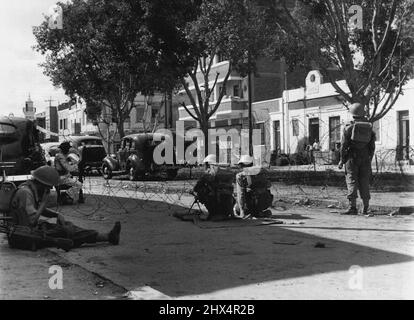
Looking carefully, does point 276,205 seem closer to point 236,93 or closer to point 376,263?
point 376,263

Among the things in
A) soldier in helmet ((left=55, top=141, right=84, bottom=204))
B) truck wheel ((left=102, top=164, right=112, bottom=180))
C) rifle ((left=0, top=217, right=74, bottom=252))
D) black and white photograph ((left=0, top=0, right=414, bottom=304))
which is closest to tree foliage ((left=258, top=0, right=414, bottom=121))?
black and white photograph ((left=0, top=0, right=414, bottom=304))

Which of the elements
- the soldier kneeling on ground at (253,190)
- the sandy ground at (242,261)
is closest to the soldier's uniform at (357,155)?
the sandy ground at (242,261)

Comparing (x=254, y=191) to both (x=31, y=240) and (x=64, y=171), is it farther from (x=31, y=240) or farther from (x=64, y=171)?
(x=64, y=171)

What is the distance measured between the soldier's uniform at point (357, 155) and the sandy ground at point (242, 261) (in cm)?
63

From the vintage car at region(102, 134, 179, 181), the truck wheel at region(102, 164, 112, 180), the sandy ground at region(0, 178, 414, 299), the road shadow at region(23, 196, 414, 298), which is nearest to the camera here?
the sandy ground at region(0, 178, 414, 299)

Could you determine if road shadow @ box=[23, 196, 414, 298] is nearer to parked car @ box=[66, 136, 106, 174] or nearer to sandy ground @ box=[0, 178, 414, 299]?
sandy ground @ box=[0, 178, 414, 299]

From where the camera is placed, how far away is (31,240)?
7406mm

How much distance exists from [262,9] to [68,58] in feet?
56.0

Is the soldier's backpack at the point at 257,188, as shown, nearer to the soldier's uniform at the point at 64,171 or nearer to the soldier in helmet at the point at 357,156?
the soldier in helmet at the point at 357,156

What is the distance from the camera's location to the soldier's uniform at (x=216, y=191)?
994 cm

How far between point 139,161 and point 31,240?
15788mm

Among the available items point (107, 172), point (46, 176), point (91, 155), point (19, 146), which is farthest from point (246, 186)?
point (91, 155)

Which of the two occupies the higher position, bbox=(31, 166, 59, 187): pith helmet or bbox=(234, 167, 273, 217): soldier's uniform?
bbox=(31, 166, 59, 187): pith helmet

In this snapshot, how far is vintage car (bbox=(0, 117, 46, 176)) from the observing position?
577 inches
